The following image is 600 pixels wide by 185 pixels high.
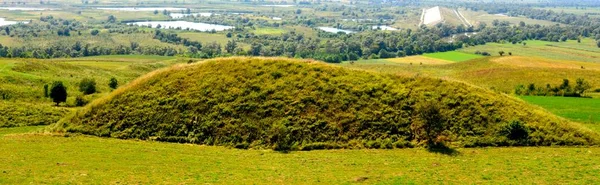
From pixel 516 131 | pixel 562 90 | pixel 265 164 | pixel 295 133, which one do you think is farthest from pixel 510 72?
pixel 265 164

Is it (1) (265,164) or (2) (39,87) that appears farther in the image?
(2) (39,87)

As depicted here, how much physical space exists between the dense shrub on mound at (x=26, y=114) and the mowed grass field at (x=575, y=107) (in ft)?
218

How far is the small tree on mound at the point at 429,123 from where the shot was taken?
1984 inches

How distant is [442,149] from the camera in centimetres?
4828

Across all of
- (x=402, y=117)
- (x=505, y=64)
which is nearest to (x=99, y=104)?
(x=402, y=117)

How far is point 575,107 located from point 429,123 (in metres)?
32.2

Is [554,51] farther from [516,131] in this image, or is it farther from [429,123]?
[429,123]

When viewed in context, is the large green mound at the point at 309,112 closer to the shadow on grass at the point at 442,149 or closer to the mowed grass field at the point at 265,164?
the shadow on grass at the point at 442,149

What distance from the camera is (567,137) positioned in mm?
50062

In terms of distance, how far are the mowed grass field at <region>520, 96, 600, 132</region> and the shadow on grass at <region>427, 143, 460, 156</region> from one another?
20.3 meters

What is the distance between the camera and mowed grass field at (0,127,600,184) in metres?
38.2

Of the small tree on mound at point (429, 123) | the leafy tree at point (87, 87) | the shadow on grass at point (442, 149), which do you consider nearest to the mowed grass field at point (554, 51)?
the small tree on mound at point (429, 123)

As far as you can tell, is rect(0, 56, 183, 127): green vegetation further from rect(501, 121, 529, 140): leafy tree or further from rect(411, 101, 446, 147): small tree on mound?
rect(501, 121, 529, 140): leafy tree

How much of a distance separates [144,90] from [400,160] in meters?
32.3
